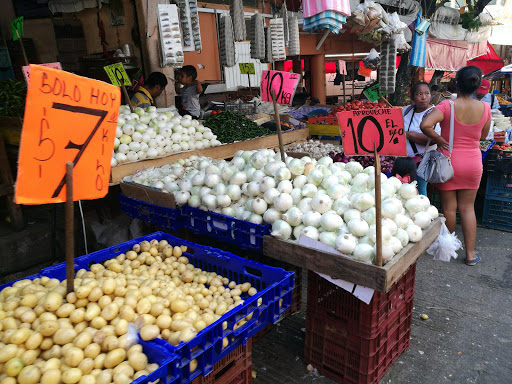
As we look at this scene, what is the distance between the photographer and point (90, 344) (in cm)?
165

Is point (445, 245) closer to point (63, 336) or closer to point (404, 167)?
point (404, 167)

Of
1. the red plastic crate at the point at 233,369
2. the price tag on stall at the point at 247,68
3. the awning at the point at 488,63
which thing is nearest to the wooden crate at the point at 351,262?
the red plastic crate at the point at 233,369

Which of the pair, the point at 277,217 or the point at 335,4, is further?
the point at 335,4

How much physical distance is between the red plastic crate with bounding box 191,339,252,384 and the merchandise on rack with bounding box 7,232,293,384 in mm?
91

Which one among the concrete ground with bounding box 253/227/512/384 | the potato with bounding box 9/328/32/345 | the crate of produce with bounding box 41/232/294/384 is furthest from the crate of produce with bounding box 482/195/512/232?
the potato with bounding box 9/328/32/345

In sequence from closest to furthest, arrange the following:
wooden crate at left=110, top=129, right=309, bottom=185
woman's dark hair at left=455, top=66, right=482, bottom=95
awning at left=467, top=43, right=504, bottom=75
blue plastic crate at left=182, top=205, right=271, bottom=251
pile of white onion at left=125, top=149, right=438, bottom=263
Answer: pile of white onion at left=125, top=149, right=438, bottom=263, blue plastic crate at left=182, top=205, right=271, bottom=251, woman's dark hair at left=455, top=66, right=482, bottom=95, wooden crate at left=110, top=129, right=309, bottom=185, awning at left=467, top=43, right=504, bottom=75

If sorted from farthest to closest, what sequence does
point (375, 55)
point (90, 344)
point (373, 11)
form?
point (375, 55), point (373, 11), point (90, 344)

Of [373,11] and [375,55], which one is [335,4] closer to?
[373,11]

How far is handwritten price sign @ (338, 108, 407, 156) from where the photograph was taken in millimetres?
2316

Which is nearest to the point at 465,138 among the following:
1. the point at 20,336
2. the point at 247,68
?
the point at 247,68

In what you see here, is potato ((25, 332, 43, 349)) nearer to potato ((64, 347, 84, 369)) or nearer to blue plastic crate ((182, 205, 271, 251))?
potato ((64, 347, 84, 369))

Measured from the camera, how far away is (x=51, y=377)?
4.83 feet

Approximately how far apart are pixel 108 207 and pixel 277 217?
3.13 meters

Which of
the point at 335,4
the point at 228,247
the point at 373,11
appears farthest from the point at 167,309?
the point at 373,11
